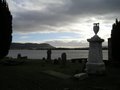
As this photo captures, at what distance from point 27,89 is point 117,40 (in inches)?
568

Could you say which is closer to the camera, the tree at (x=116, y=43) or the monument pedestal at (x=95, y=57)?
the monument pedestal at (x=95, y=57)

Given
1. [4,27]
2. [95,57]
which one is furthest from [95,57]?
[4,27]

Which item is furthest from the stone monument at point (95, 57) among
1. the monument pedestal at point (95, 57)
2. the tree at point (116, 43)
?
the tree at point (116, 43)

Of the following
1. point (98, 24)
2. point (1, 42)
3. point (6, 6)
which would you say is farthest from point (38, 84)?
point (6, 6)

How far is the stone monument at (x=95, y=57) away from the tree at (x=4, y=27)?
23.2 feet

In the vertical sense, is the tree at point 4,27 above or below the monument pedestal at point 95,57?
above

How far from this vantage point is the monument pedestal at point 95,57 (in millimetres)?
15828

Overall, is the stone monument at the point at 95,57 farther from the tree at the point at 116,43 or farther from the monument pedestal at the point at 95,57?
the tree at the point at 116,43

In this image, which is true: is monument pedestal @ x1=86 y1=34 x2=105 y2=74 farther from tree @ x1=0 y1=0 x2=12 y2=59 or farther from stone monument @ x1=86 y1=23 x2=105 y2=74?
tree @ x1=0 y1=0 x2=12 y2=59

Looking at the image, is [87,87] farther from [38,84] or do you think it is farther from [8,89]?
[8,89]

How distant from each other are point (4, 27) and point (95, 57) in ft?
25.5

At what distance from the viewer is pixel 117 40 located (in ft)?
76.2

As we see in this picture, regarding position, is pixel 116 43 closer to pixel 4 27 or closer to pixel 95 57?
pixel 95 57

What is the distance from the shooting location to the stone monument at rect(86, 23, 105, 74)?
15.8m
